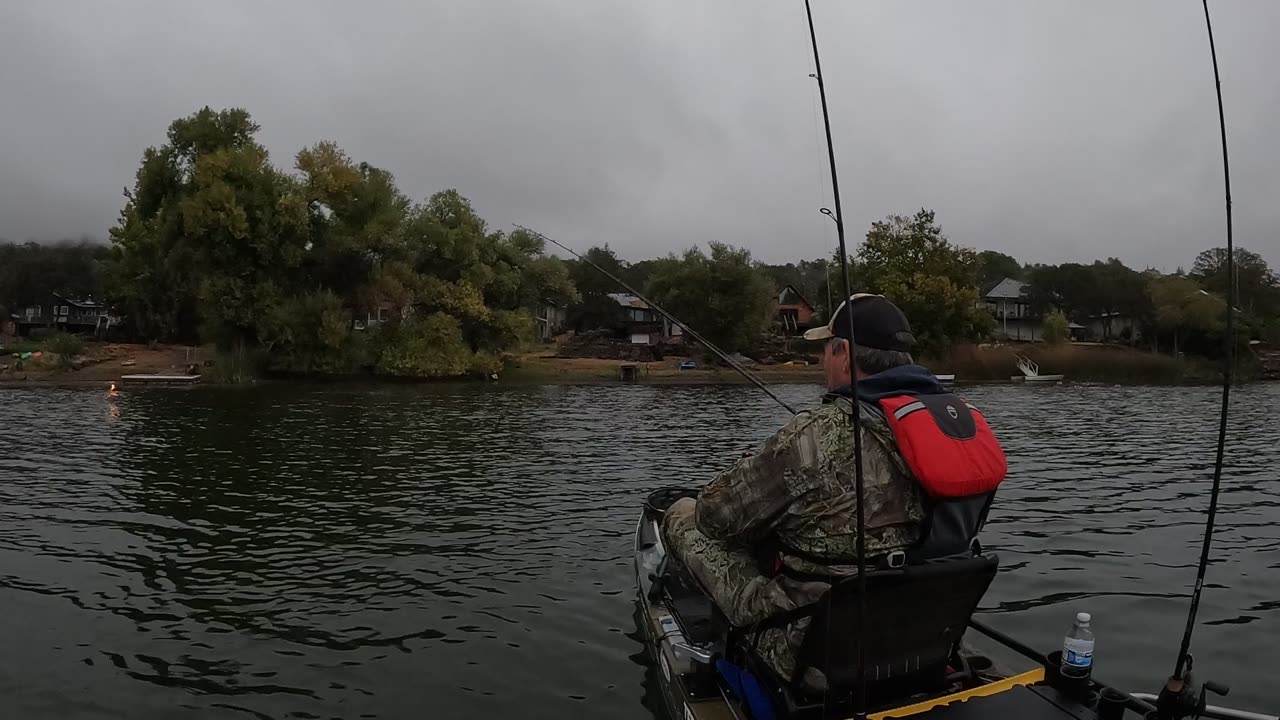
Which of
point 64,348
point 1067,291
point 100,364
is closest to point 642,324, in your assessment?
point 1067,291

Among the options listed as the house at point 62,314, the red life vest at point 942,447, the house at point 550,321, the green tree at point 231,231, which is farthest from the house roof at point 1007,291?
the house at point 62,314

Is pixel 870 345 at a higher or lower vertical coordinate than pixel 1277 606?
higher

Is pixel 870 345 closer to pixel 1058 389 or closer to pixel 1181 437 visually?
pixel 1181 437

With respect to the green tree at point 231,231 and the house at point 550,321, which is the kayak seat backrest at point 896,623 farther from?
the house at point 550,321

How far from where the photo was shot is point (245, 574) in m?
10.2

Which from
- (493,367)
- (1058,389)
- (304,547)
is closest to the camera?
(304,547)

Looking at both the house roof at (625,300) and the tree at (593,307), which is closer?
the house roof at (625,300)

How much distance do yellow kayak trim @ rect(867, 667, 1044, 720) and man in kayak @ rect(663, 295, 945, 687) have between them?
15.7 inches

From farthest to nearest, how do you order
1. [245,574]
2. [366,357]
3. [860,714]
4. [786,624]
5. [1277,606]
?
[366,357]
[245,574]
[1277,606]
[786,624]
[860,714]

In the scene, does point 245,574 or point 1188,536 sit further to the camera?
point 1188,536

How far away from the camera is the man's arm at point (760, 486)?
13.8ft

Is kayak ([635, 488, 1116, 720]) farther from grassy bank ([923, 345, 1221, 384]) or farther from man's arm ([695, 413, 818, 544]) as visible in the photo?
grassy bank ([923, 345, 1221, 384])

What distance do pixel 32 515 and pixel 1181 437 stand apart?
27636 mm

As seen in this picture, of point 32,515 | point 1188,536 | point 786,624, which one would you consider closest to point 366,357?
point 32,515
